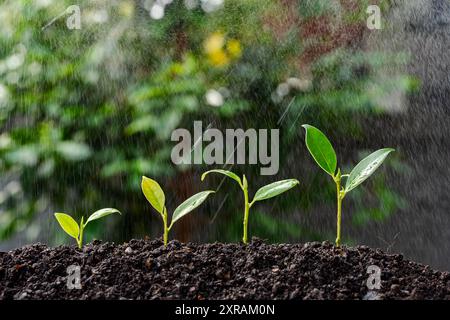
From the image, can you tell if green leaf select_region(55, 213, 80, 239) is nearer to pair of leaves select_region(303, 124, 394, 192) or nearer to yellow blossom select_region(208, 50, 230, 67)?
pair of leaves select_region(303, 124, 394, 192)

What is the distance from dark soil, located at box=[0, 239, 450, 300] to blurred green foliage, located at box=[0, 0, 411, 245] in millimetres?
521

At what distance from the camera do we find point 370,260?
843 mm

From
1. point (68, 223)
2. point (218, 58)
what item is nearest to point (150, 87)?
point (218, 58)

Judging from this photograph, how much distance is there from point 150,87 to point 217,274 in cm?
71

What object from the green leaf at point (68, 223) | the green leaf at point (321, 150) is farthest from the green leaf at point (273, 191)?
the green leaf at point (68, 223)

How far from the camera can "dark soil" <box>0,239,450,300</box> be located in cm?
74

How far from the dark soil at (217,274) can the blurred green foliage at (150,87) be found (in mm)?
521

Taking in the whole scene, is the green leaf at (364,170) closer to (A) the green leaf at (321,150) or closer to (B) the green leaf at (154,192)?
(A) the green leaf at (321,150)

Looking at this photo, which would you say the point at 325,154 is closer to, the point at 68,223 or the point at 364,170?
the point at 364,170

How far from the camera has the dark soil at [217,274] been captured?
0.74 meters

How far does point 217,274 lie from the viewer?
784mm

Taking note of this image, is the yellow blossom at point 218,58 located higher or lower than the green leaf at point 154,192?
higher

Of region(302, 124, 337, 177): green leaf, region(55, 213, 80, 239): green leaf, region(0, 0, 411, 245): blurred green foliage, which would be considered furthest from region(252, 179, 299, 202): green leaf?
region(0, 0, 411, 245): blurred green foliage
